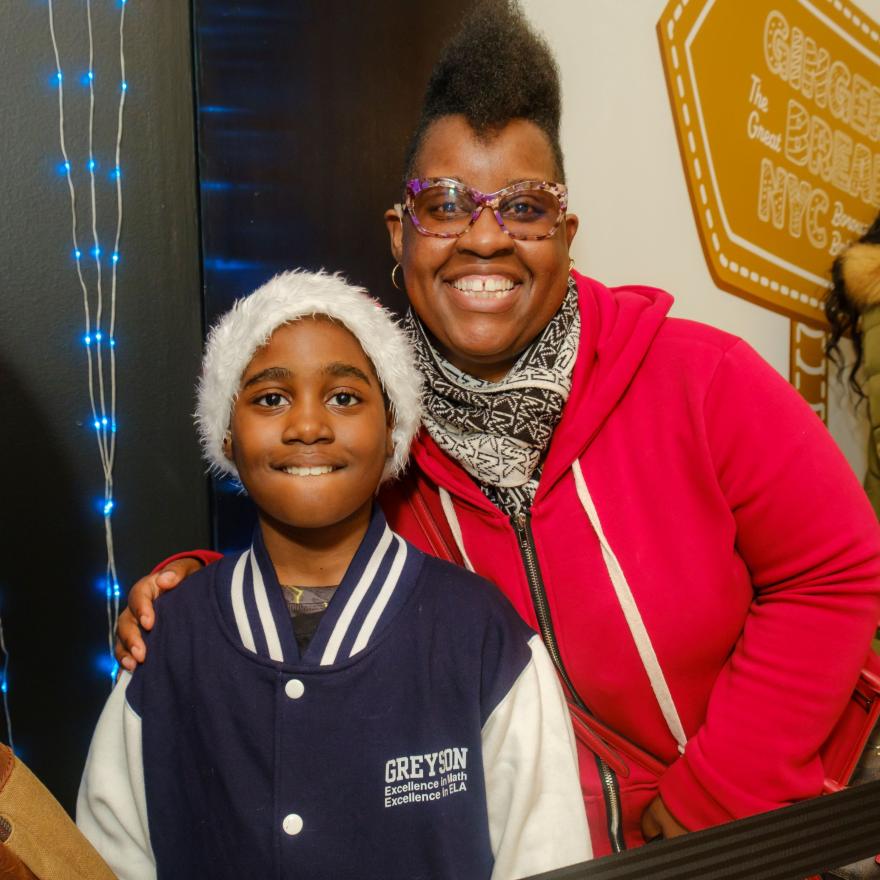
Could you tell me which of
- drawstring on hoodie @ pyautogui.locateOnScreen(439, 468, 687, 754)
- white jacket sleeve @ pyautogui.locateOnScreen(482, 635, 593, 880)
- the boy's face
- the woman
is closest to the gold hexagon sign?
the woman

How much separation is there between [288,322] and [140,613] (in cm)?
49

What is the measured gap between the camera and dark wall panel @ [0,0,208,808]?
6.42 feet

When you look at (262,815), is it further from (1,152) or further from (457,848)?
(1,152)

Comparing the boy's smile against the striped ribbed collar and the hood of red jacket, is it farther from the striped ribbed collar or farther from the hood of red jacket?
the hood of red jacket

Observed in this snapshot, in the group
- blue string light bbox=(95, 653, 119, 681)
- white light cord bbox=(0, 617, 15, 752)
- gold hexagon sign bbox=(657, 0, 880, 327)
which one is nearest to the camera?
white light cord bbox=(0, 617, 15, 752)

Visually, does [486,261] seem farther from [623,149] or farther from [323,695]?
[623,149]

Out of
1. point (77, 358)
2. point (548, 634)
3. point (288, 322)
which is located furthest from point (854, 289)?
point (77, 358)

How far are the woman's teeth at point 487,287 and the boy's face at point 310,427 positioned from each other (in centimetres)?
26

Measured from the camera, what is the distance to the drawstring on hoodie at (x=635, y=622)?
1.48m

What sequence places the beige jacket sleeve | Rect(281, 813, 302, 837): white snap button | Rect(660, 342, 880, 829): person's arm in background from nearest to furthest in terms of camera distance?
the beige jacket sleeve → Rect(281, 813, 302, 837): white snap button → Rect(660, 342, 880, 829): person's arm in background

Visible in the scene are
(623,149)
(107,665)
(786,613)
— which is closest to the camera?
(786,613)

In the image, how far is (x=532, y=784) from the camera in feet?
4.08

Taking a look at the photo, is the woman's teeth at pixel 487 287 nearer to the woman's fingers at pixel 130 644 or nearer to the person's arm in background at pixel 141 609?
the person's arm in background at pixel 141 609

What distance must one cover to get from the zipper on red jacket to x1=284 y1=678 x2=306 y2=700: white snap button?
1.48ft
